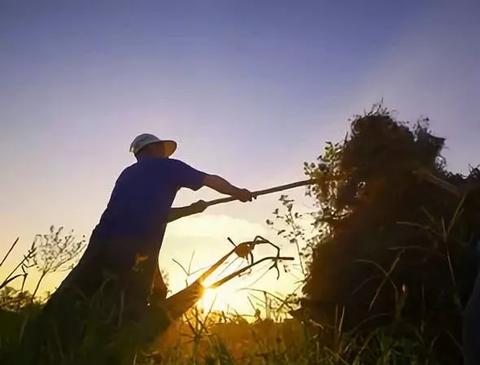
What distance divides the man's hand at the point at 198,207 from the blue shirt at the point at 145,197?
23cm

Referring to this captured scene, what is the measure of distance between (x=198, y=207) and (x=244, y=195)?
30.0 inches

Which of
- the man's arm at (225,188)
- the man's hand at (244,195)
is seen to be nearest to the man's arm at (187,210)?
the man's arm at (225,188)

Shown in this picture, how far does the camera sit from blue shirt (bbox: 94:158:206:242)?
6.47 metres

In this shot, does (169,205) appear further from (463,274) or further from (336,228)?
(463,274)

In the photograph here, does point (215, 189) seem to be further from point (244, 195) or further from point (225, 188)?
point (244, 195)

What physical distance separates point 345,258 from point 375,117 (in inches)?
62.9

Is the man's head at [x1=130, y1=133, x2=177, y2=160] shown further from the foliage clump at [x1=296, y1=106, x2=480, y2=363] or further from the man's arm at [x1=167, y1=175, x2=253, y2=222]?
the foliage clump at [x1=296, y1=106, x2=480, y2=363]

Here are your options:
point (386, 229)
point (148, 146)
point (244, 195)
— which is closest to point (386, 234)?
point (386, 229)

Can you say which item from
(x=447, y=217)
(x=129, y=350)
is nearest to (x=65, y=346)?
(x=129, y=350)

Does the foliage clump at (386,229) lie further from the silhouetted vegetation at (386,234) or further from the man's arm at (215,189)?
the man's arm at (215,189)

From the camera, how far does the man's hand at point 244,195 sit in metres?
7.39

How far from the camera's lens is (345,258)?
6.17 m

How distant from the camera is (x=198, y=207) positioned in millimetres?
6855

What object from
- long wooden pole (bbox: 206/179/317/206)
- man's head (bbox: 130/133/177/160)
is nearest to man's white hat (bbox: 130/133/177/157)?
man's head (bbox: 130/133/177/160)
